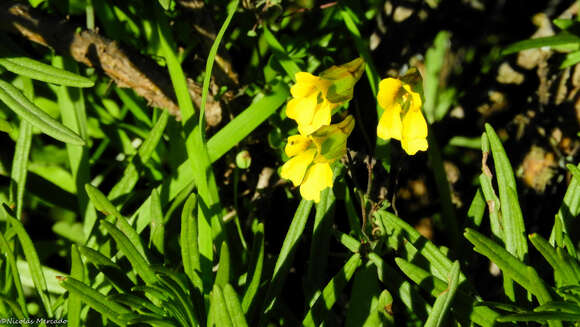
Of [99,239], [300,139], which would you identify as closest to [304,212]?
[300,139]

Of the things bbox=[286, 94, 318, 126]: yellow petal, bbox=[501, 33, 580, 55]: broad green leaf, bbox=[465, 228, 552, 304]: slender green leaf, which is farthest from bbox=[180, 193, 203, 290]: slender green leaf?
bbox=[501, 33, 580, 55]: broad green leaf

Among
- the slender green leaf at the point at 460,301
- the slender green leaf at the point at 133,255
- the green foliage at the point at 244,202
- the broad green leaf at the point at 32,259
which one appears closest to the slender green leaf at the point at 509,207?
the green foliage at the point at 244,202

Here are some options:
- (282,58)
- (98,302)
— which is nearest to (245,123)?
(282,58)

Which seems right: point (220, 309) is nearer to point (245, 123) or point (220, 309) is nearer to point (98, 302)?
point (98, 302)

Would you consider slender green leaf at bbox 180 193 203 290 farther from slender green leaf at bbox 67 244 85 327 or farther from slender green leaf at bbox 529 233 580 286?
slender green leaf at bbox 529 233 580 286

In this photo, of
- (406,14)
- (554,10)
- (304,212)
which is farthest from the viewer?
(554,10)

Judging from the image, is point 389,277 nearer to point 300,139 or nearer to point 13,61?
point 300,139
